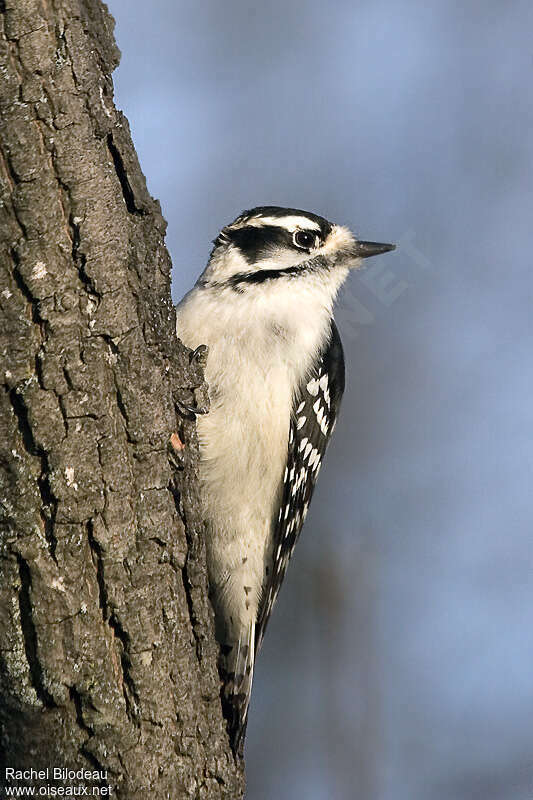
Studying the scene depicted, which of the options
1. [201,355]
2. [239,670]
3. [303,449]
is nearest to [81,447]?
[201,355]

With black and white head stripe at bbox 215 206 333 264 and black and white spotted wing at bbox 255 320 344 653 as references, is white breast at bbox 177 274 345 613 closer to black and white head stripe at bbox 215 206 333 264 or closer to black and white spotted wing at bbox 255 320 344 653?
black and white spotted wing at bbox 255 320 344 653

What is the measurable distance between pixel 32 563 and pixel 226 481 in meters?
1.40

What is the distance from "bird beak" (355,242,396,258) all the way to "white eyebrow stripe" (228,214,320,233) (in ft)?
0.86

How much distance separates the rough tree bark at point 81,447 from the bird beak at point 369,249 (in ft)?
6.63

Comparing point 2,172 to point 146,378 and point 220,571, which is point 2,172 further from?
point 220,571

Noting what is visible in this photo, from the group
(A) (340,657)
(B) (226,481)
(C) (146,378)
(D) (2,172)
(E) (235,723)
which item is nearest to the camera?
(D) (2,172)

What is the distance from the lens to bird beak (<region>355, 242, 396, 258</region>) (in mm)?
4617

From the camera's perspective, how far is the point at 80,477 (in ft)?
8.34

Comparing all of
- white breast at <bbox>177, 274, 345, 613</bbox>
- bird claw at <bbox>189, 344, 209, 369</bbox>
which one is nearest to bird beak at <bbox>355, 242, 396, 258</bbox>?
white breast at <bbox>177, 274, 345, 613</bbox>

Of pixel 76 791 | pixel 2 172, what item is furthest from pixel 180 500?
pixel 2 172

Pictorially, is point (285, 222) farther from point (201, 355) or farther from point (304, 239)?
point (201, 355)

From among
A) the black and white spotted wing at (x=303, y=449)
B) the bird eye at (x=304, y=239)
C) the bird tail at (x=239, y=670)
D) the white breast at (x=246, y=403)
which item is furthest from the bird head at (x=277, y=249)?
the bird tail at (x=239, y=670)

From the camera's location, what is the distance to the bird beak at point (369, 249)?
182 inches

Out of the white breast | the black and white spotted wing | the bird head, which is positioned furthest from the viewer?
the bird head
